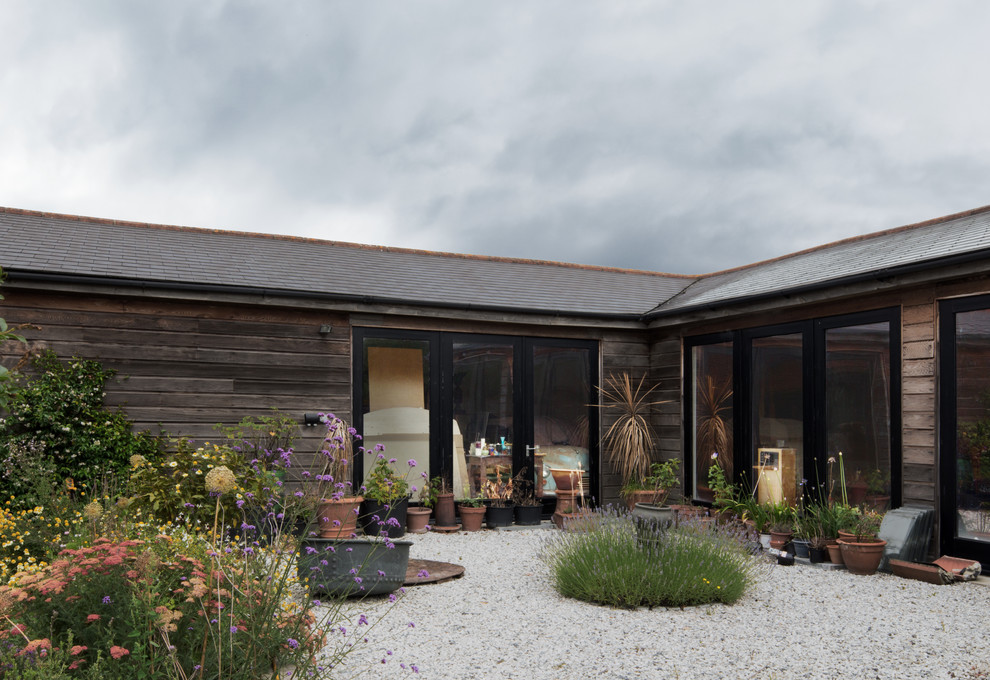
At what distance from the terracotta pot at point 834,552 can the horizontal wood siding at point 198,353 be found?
15.8ft

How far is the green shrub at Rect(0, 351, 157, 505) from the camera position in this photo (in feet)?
20.5

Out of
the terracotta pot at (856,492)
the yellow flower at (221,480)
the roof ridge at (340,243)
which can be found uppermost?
the roof ridge at (340,243)

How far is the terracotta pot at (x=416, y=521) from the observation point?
25.4ft

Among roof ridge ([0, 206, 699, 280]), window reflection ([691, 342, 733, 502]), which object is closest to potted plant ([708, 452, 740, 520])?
window reflection ([691, 342, 733, 502])

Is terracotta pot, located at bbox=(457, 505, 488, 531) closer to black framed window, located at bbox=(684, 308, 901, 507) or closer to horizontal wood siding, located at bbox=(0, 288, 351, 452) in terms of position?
horizontal wood siding, located at bbox=(0, 288, 351, 452)

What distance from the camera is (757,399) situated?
25.2ft

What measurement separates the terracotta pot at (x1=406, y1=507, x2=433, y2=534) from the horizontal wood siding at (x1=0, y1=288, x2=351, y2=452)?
125cm

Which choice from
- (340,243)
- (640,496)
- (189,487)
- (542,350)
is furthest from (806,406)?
(340,243)

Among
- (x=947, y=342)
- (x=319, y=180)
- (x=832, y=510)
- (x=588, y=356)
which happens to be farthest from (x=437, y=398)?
(x=947, y=342)

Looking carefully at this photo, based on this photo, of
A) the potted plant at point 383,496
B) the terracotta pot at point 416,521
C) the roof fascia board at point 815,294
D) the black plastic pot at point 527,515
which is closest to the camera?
the roof fascia board at point 815,294

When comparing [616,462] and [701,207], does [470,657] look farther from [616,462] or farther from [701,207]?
[701,207]

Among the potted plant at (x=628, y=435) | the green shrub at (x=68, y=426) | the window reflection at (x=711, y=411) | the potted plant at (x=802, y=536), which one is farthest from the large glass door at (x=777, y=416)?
the green shrub at (x=68, y=426)

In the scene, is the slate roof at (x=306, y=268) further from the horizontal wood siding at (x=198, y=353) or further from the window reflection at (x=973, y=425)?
the window reflection at (x=973, y=425)

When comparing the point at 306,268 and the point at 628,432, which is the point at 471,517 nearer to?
the point at 628,432
